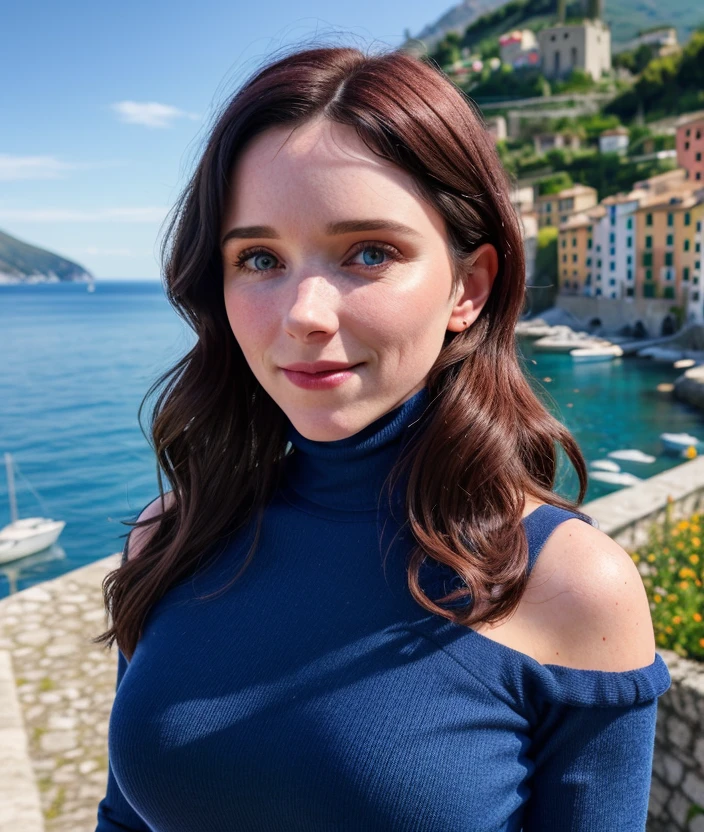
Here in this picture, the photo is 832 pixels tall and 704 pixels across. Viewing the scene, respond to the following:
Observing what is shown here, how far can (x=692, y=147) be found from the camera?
108ft

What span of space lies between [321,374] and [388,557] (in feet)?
0.97

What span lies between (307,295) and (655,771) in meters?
2.55

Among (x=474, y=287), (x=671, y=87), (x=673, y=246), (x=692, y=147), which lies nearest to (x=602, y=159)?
(x=671, y=87)

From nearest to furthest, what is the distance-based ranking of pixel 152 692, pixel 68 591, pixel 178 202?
pixel 152 692 < pixel 178 202 < pixel 68 591

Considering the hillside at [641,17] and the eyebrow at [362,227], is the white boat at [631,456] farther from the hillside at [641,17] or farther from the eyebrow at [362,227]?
the hillside at [641,17]

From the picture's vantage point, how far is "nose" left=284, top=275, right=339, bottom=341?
1007mm

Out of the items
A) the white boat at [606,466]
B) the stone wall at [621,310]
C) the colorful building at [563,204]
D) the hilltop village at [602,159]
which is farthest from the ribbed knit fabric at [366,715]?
the colorful building at [563,204]

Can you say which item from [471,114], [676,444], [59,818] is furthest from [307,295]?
[676,444]

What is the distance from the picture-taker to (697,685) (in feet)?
8.40

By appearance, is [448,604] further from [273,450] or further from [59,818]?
[59,818]

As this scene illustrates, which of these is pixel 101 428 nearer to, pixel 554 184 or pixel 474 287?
pixel 554 184

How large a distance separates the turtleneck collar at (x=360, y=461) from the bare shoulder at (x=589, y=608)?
0.97 feet

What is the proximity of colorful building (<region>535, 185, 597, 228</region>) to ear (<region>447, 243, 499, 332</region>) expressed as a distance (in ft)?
130

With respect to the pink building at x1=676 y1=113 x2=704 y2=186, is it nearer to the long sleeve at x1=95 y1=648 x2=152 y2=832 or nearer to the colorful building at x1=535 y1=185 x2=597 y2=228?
the colorful building at x1=535 y1=185 x2=597 y2=228
